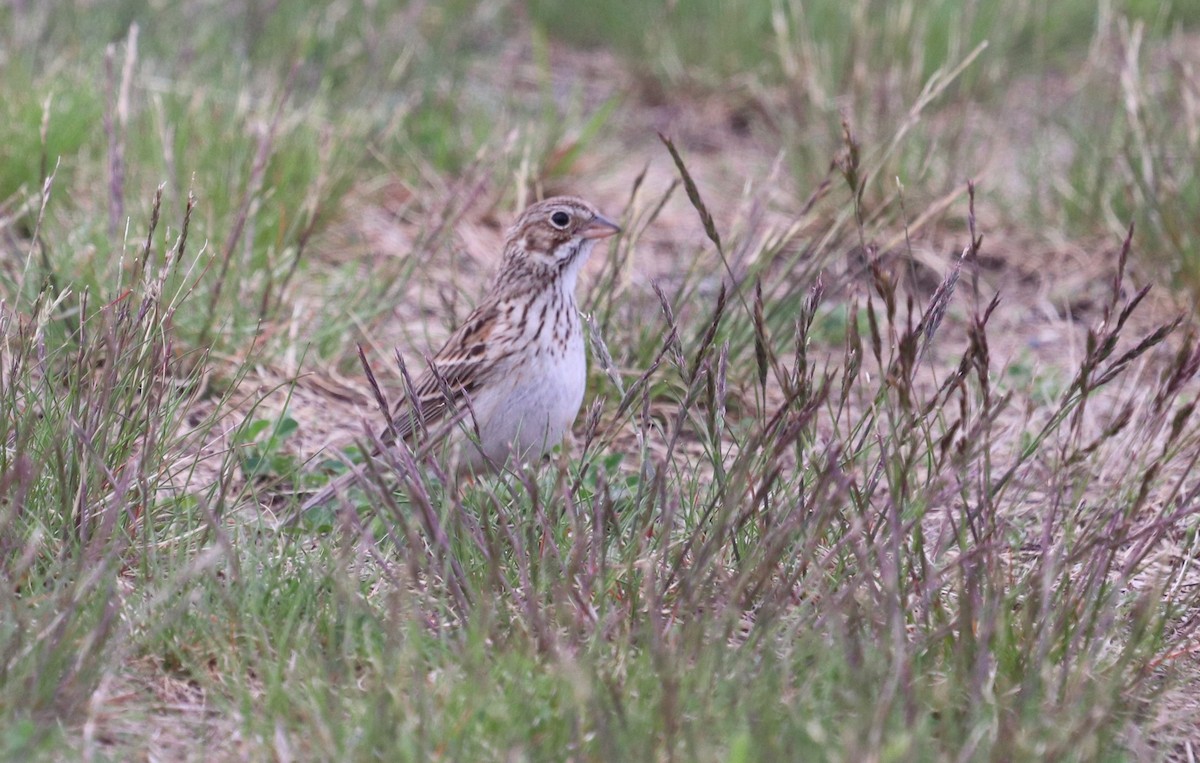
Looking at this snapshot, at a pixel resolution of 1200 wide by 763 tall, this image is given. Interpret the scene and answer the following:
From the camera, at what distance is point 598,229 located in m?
4.63

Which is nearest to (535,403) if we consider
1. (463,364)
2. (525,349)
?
(525,349)

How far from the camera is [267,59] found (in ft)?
24.0

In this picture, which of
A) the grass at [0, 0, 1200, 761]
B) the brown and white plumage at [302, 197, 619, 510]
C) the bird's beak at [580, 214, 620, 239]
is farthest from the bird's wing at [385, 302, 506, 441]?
the bird's beak at [580, 214, 620, 239]

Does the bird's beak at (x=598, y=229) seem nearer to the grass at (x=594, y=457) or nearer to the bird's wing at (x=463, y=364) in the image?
the grass at (x=594, y=457)

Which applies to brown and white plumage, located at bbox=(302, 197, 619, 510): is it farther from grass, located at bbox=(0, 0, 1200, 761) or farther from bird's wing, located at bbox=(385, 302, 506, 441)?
grass, located at bbox=(0, 0, 1200, 761)

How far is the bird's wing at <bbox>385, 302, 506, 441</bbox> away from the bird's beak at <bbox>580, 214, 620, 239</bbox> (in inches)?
15.1

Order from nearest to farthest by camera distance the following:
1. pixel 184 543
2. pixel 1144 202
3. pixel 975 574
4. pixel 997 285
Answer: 1. pixel 975 574
2. pixel 184 543
3. pixel 1144 202
4. pixel 997 285

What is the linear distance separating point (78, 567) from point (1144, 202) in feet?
14.0

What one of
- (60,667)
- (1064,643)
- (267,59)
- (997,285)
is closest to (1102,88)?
(997,285)

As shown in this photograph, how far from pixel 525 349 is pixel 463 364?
0.72 ft

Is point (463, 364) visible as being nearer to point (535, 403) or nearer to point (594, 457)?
point (535, 403)

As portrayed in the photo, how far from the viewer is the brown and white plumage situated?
14.0 feet

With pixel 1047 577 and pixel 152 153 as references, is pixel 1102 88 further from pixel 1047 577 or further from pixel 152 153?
pixel 1047 577

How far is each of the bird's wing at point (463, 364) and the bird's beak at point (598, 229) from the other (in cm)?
38
